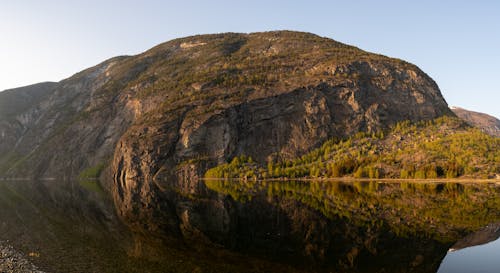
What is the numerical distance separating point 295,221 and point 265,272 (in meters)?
20.0

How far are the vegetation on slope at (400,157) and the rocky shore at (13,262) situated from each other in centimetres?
12307

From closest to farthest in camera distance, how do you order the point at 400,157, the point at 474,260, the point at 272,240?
the point at 474,260 < the point at 272,240 < the point at 400,157

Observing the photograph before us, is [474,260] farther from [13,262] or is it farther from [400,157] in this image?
[400,157]

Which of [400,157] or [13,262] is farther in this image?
[400,157]

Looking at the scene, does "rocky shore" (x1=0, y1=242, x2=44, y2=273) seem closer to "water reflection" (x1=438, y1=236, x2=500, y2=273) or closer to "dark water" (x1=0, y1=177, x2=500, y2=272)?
"dark water" (x1=0, y1=177, x2=500, y2=272)

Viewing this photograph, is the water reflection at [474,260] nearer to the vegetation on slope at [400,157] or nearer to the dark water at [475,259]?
the dark water at [475,259]

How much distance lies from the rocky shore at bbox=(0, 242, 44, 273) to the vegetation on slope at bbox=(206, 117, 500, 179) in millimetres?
123074

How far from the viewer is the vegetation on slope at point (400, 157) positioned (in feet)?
429

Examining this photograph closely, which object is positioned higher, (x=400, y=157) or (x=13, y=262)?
(x=13, y=262)

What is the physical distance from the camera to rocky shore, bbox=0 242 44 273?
26094 millimetres

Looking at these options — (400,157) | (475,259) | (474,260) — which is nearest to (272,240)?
(474,260)

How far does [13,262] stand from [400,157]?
138 metres

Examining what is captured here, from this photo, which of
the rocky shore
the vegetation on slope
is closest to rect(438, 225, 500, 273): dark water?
the rocky shore

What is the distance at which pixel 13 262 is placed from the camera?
92.6 ft
